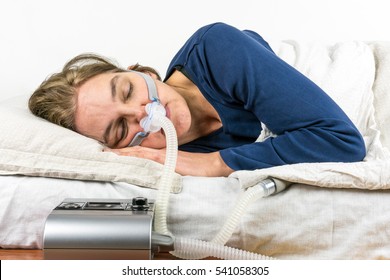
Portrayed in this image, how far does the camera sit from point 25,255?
3.90 ft

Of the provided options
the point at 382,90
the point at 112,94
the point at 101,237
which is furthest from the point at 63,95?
the point at 382,90

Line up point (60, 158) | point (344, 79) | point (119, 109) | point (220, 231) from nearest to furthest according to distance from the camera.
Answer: point (220, 231), point (60, 158), point (119, 109), point (344, 79)

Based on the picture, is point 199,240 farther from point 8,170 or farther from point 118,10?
point 118,10

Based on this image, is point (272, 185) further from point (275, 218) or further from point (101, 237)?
point (101, 237)

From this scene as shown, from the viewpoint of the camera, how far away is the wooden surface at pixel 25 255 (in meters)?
1.15

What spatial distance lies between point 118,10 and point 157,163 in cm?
141

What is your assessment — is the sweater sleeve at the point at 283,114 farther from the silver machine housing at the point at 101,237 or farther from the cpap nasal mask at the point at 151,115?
the silver machine housing at the point at 101,237

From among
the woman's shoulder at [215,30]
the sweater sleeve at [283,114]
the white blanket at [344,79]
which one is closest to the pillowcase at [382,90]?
the white blanket at [344,79]

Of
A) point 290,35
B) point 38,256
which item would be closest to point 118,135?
point 38,256

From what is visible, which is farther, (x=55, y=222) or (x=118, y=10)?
(x=118, y=10)

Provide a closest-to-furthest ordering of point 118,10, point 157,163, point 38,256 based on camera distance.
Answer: point 38,256 → point 157,163 → point 118,10

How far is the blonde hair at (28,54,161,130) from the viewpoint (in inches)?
63.3

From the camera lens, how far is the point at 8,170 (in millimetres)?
1277

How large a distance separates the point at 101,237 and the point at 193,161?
47cm
